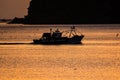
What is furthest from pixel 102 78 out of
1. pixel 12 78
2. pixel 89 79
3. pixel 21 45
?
pixel 21 45

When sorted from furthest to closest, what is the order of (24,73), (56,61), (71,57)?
1. (71,57)
2. (56,61)
3. (24,73)

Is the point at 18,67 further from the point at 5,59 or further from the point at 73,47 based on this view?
the point at 73,47

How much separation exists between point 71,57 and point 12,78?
24371 mm

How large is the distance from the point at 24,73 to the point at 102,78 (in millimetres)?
7982

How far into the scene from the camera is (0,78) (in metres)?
52.8

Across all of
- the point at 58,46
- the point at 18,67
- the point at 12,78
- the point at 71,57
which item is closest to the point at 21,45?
the point at 58,46

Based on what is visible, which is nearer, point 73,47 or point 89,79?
point 89,79

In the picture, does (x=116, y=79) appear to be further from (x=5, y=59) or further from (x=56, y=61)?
(x=5, y=59)

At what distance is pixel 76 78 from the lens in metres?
53.0

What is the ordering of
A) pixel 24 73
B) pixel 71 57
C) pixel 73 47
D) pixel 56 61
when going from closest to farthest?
pixel 24 73 < pixel 56 61 < pixel 71 57 < pixel 73 47

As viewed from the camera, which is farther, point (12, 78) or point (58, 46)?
point (58, 46)

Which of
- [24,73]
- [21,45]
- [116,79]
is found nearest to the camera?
[116,79]

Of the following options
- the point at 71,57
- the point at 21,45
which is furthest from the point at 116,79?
the point at 21,45

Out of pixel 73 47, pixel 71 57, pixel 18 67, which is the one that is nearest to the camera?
pixel 18 67
